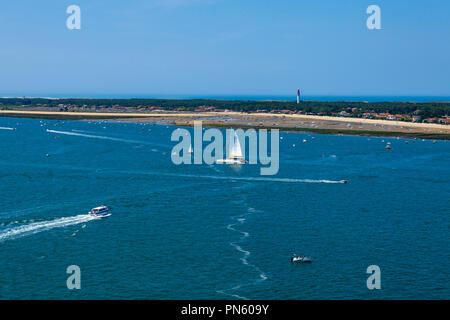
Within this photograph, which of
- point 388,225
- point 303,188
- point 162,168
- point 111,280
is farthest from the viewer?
point 162,168

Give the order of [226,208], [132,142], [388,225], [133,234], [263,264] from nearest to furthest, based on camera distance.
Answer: [263,264]
[133,234]
[388,225]
[226,208]
[132,142]

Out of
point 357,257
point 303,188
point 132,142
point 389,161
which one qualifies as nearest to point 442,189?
point 303,188

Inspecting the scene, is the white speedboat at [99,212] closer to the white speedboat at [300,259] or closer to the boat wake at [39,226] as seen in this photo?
the boat wake at [39,226]

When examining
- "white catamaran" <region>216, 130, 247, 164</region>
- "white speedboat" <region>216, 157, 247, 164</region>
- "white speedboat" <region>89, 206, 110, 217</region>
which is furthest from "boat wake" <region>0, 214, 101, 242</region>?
"white catamaran" <region>216, 130, 247, 164</region>

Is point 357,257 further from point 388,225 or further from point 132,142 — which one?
point 132,142

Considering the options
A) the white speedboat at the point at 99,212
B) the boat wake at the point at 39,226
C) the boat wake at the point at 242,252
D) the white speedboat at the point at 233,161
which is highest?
the white speedboat at the point at 233,161

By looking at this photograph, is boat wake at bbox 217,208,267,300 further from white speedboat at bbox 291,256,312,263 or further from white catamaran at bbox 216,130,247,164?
white catamaran at bbox 216,130,247,164

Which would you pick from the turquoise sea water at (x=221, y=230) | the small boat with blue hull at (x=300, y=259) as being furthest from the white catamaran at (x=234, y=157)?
the small boat with blue hull at (x=300, y=259)

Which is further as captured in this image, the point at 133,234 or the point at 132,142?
the point at 132,142
